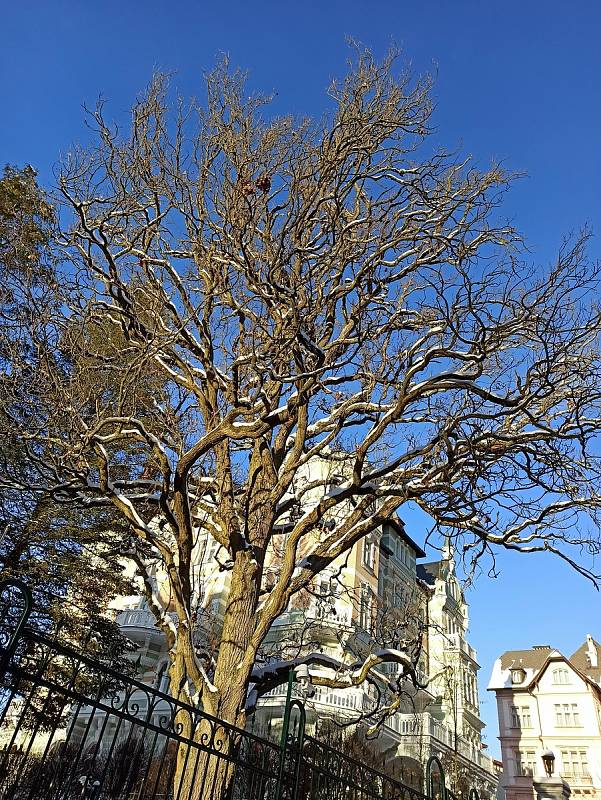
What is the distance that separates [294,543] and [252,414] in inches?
75.9

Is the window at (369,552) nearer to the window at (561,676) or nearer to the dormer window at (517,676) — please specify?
the dormer window at (517,676)

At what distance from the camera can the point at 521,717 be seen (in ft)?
127

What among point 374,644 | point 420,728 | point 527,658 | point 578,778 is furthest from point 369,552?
point 527,658

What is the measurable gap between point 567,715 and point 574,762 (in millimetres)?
2809

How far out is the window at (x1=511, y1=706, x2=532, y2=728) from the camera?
38.3 m

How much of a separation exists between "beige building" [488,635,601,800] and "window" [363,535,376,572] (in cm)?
1732

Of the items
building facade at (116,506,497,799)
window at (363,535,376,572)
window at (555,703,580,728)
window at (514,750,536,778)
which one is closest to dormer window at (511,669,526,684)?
window at (555,703,580,728)

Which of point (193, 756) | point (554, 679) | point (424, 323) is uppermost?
point (554, 679)

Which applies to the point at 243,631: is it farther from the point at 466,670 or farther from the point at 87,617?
the point at 466,670

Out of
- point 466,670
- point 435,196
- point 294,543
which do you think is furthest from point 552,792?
point 435,196

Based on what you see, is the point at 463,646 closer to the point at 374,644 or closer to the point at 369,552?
the point at 369,552

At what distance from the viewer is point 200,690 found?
7.20 m

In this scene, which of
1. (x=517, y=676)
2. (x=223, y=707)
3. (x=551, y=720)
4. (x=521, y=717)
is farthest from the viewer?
(x=517, y=676)

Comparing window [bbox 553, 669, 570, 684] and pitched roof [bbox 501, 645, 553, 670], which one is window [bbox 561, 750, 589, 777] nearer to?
window [bbox 553, 669, 570, 684]
